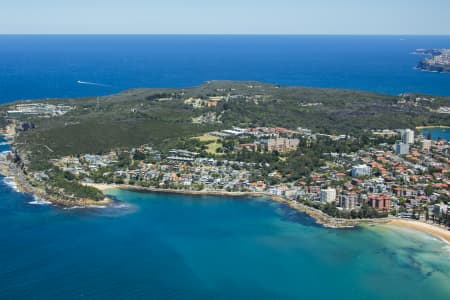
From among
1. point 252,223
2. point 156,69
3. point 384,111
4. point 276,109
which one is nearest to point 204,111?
point 276,109

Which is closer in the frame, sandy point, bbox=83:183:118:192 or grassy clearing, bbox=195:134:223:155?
sandy point, bbox=83:183:118:192

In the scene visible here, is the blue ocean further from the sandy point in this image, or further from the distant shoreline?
the sandy point

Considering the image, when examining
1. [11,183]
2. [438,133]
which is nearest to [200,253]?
[11,183]

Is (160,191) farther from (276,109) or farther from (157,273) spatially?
(276,109)

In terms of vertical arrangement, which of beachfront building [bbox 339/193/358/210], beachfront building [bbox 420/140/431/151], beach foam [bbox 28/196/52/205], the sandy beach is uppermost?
beachfront building [bbox 420/140/431/151]

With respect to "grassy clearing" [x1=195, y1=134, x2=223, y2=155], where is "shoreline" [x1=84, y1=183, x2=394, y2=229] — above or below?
below

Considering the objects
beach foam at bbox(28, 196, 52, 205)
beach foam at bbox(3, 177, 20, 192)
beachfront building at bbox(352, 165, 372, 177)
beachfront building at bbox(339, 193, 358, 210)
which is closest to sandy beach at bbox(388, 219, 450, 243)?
beachfront building at bbox(339, 193, 358, 210)
